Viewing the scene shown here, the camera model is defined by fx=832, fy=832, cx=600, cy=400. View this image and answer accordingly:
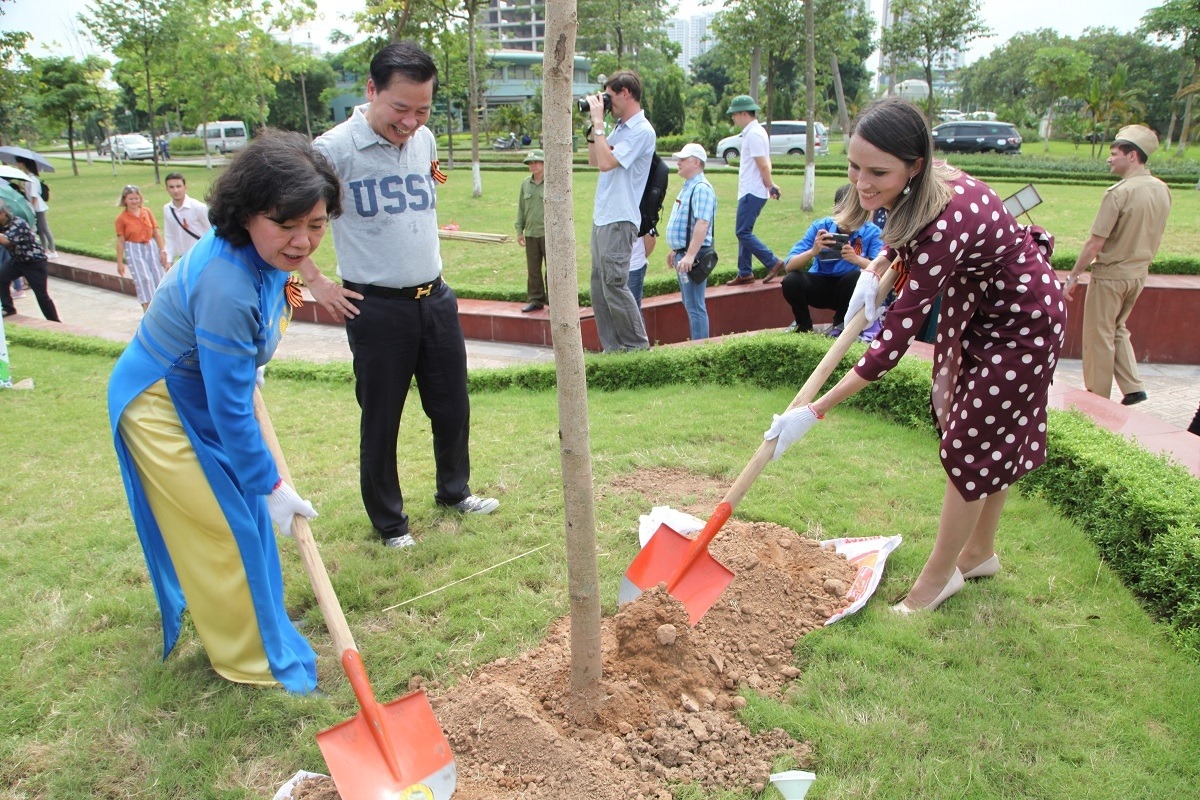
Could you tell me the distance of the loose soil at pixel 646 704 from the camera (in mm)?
2273

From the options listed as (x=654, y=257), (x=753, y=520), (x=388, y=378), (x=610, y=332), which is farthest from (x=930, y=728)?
(x=654, y=257)

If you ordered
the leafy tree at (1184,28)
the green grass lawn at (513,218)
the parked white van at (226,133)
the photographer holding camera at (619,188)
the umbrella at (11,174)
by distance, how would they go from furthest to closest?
Answer: the parked white van at (226,133) → the leafy tree at (1184,28) → the umbrella at (11,174) → the green grass lawn at (513,218) → the photographer holding camera at (619,188)

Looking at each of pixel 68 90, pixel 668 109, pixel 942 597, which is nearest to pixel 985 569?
pixel 942 597

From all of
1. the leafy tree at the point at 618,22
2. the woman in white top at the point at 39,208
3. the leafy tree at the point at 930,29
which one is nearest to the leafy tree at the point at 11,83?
the woman in white top at the point at 39,208

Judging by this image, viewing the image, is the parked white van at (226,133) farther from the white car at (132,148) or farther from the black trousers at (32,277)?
the black trousers at (32,277)

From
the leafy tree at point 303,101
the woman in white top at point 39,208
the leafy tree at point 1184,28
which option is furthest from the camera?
the leafy tree at point 303,101

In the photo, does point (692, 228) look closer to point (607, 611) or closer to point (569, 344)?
point (607, 611)

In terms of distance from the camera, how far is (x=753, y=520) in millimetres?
3672

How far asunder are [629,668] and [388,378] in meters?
1.54

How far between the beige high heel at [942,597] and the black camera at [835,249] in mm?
A: 3355

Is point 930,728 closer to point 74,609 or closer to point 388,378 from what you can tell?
point 388,378

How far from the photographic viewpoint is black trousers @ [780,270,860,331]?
5.97 metres

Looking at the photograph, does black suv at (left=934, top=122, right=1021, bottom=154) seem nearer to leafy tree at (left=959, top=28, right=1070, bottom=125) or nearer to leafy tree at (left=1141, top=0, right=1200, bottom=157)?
leafy tree at (left=1141, top=0, right=1200, bottom=157)

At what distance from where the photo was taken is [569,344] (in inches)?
83.6
